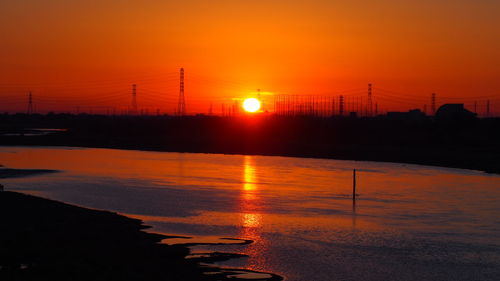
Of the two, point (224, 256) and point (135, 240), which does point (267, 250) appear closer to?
point (224, 256)

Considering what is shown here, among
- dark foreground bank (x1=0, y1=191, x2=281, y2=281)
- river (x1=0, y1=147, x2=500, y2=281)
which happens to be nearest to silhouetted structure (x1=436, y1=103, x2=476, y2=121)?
river (x1=0, y1=147, x2=500, y2=281)

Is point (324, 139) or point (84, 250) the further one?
point (324, 139)

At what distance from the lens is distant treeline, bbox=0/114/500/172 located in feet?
215

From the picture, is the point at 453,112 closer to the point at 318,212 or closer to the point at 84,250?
the point at 318,212

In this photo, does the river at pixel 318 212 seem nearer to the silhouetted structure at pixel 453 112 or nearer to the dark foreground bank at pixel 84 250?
the dark foreground bank at pixel 84 250

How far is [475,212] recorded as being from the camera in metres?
26.8

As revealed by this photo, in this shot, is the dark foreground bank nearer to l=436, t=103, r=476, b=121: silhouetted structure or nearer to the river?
the river

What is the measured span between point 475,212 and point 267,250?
1210cm

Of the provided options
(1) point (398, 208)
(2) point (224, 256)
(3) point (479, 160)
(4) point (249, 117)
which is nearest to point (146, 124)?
(4) point (249, 117)

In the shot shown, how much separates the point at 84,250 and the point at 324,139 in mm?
Result: 79997

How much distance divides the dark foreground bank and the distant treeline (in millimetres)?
35846

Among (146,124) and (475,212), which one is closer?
(475,212)

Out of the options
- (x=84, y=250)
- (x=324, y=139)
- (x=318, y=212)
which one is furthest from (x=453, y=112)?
(x=84, y=250)

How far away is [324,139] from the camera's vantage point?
314 ft
